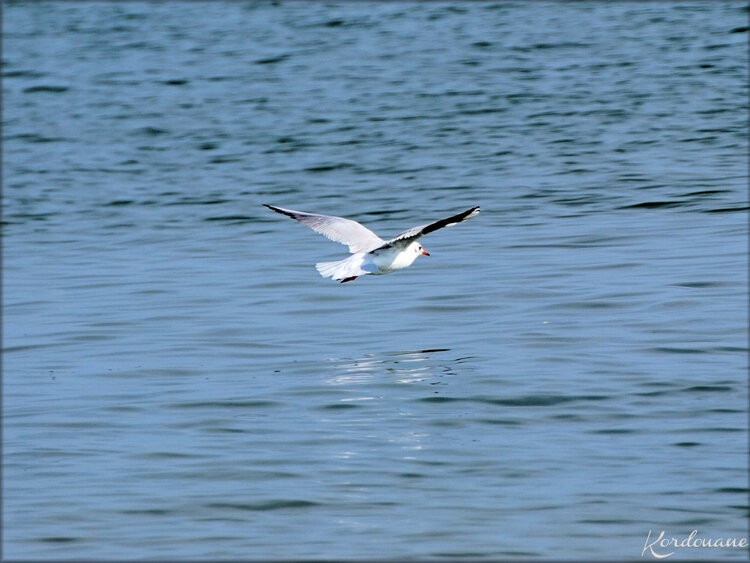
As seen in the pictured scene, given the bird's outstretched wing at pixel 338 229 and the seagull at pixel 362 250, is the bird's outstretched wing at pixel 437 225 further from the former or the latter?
the bird's outstretched wing at pixel 338 229

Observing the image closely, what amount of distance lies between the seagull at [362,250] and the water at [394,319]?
0.67 meters

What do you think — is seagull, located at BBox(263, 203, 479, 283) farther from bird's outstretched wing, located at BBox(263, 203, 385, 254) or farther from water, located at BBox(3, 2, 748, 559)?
water, located at BBox(3, 2, 748, 559)

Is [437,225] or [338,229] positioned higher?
[437,225]

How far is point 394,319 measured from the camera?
12.6m

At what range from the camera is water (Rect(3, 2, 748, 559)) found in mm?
8219

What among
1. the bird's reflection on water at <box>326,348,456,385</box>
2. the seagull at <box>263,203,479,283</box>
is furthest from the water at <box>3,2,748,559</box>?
the seagull at <box>263,203,479,283</box>

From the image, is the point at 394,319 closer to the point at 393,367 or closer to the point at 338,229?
the point at 338,229

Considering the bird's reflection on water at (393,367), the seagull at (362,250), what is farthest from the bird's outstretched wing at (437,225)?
the bird's reflection on water at (393,367)

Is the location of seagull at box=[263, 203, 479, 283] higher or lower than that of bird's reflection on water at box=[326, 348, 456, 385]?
higher

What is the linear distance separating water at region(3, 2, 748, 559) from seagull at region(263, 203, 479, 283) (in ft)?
2.21

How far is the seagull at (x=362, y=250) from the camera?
11492 millimetres

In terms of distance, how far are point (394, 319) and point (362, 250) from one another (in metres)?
0.79

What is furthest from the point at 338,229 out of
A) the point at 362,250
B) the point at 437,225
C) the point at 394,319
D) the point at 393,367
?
the point at 437,225

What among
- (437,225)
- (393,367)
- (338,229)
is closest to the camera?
(437,225)
